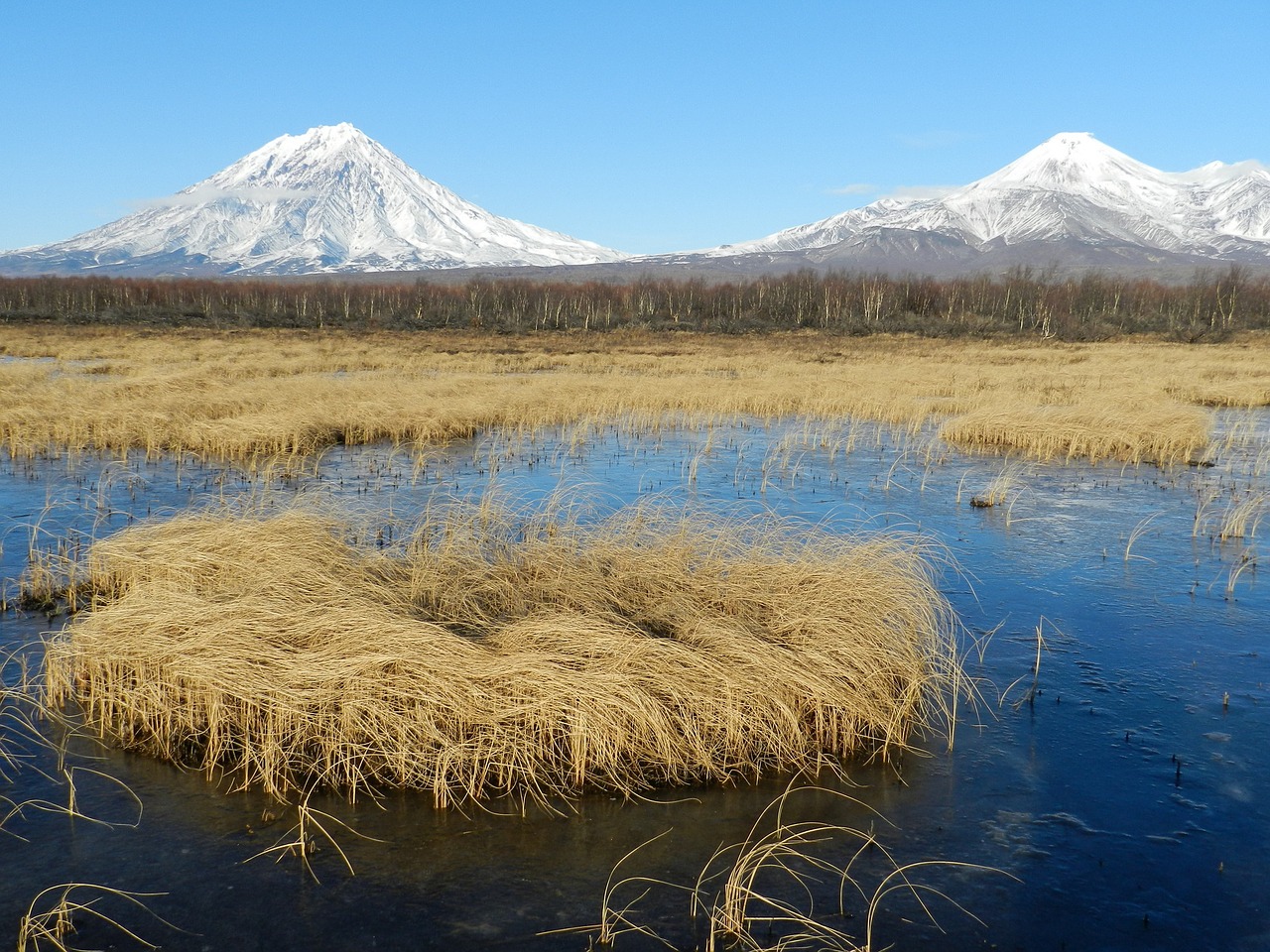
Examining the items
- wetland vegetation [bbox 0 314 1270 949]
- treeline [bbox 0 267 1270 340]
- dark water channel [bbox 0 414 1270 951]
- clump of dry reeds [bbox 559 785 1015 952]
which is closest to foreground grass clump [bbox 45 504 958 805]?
wetland vegetation [bbox 0 314 1270 949]

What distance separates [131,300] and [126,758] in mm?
84809

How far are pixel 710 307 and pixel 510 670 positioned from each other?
75138 millimetres

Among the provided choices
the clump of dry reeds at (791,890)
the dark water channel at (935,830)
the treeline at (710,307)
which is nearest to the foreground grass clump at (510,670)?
the dark water channel at (935,830)

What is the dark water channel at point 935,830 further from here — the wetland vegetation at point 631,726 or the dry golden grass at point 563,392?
the dry golden grass at point 563,392

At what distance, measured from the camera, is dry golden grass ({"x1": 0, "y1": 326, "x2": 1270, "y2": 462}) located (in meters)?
18.8

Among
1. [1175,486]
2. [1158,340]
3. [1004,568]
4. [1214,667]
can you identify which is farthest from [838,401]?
[1158,340]

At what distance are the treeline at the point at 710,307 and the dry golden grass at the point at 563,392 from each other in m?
15.2

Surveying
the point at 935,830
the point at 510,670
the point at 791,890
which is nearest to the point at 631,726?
the point at 510,670

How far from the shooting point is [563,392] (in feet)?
88.0

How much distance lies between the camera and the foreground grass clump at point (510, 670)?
19.4ft

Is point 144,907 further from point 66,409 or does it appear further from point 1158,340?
point 1158,340

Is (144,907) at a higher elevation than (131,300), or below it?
below

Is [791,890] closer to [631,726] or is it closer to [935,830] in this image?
[935,830]

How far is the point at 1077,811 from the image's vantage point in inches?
220
